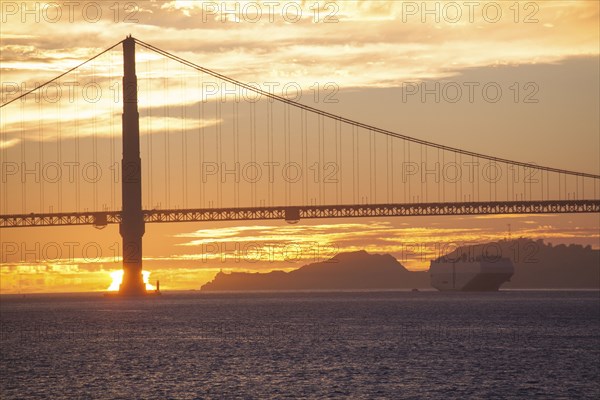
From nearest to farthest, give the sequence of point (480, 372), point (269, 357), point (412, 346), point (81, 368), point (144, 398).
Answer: point (144, 398), point (480, 372), point (81, 368), point (269, 357), point (412, 346)

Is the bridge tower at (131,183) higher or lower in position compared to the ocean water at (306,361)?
higher

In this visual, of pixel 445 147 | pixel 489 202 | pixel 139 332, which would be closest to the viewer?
pixel 139 332

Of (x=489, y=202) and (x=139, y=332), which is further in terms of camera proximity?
(x=489, y=202)

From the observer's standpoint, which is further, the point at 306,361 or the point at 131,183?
the point at 131,183

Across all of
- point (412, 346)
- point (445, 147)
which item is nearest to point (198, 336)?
point (412, 346)

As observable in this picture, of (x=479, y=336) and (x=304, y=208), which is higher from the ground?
(x=304, y=208)

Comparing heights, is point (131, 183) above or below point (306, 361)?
above

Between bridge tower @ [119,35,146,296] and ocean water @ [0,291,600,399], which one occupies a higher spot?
bridge tower @ [119,35,146,296]

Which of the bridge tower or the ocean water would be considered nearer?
the ocean water

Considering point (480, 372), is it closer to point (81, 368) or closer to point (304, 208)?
point (81, 368)

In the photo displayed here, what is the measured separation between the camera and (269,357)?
60.9 m

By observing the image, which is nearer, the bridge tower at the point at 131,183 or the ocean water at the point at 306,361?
the ocean water at the point at 306,361

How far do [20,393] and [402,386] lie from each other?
1612cm

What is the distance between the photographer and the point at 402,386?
1852 inches
